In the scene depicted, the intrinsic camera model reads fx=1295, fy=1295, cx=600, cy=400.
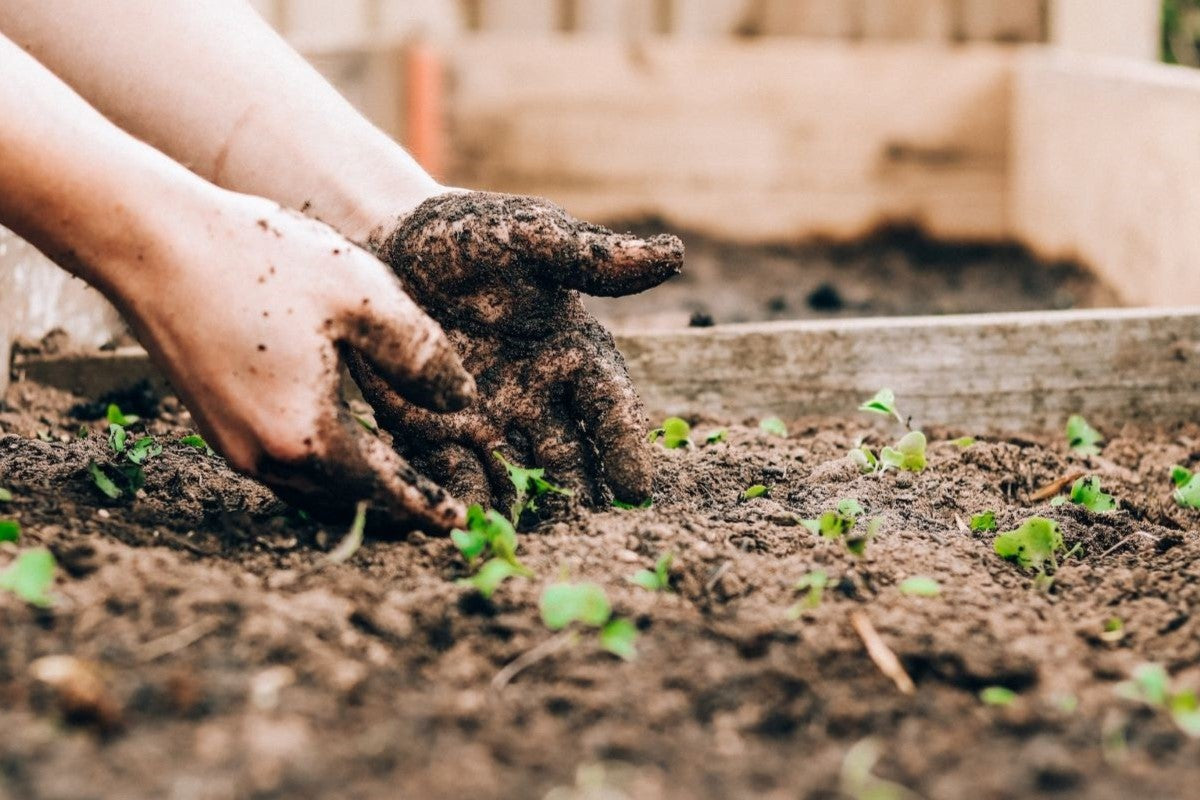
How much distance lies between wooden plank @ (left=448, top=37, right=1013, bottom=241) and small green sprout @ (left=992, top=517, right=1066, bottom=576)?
2.91 metres

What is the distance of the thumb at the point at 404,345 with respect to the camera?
1.37m

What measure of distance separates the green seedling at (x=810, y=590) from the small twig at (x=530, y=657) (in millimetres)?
219

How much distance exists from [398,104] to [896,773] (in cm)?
372

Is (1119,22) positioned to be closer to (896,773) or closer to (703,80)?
(703,80)

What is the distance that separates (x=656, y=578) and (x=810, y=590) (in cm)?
15

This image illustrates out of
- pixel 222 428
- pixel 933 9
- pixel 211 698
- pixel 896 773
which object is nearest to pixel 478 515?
pixel 222 428

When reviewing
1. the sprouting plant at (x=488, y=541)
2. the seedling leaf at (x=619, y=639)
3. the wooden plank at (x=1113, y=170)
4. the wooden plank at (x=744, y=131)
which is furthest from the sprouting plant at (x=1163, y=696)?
the wooden plank at (x=744, y=131)

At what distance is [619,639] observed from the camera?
3.68 ft

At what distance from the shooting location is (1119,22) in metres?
4.34

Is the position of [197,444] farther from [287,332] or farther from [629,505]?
[629,505]

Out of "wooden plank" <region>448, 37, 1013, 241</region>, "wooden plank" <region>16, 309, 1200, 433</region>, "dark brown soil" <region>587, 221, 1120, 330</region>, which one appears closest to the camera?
"wooden plank" <region>16, 309, 1200, 433</region>

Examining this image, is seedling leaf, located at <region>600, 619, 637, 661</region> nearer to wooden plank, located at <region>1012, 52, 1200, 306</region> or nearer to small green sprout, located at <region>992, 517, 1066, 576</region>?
small green sprout, located at <region>992, 517, 1066, 576</region>

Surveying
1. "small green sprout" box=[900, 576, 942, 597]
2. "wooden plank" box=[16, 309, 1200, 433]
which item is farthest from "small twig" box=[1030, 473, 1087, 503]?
"small green sprout" box=[900, 576, 942, 597]

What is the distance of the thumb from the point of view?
137 cm
